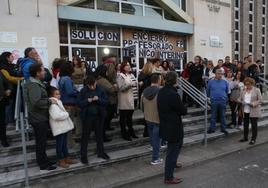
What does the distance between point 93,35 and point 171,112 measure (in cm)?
584

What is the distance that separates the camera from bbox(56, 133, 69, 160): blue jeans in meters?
4.88

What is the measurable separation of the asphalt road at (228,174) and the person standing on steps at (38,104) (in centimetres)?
167

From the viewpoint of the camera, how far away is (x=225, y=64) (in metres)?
9.84

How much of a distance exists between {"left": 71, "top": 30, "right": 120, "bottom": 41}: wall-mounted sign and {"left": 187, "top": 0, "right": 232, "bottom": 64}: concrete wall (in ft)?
12.1

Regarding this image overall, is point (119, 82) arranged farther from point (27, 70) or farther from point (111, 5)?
point (111, 5)

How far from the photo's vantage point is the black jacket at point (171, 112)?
4.39 meters

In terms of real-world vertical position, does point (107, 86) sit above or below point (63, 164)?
above

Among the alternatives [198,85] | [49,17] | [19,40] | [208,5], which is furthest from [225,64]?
[19,40]

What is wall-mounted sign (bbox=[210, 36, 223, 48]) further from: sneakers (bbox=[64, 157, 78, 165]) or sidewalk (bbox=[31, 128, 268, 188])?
sneakers (bbox=[64, 157, 78, 165])

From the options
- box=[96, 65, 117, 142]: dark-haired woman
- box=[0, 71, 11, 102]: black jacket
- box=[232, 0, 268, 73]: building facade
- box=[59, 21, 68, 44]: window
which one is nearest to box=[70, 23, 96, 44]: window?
box=[59, 21, 68, 44]: window

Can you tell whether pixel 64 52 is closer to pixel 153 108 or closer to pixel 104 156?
pixel 104 156

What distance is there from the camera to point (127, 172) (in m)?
5.12

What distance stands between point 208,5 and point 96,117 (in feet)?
30.7

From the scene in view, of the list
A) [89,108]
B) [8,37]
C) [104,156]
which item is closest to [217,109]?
[104,156]
